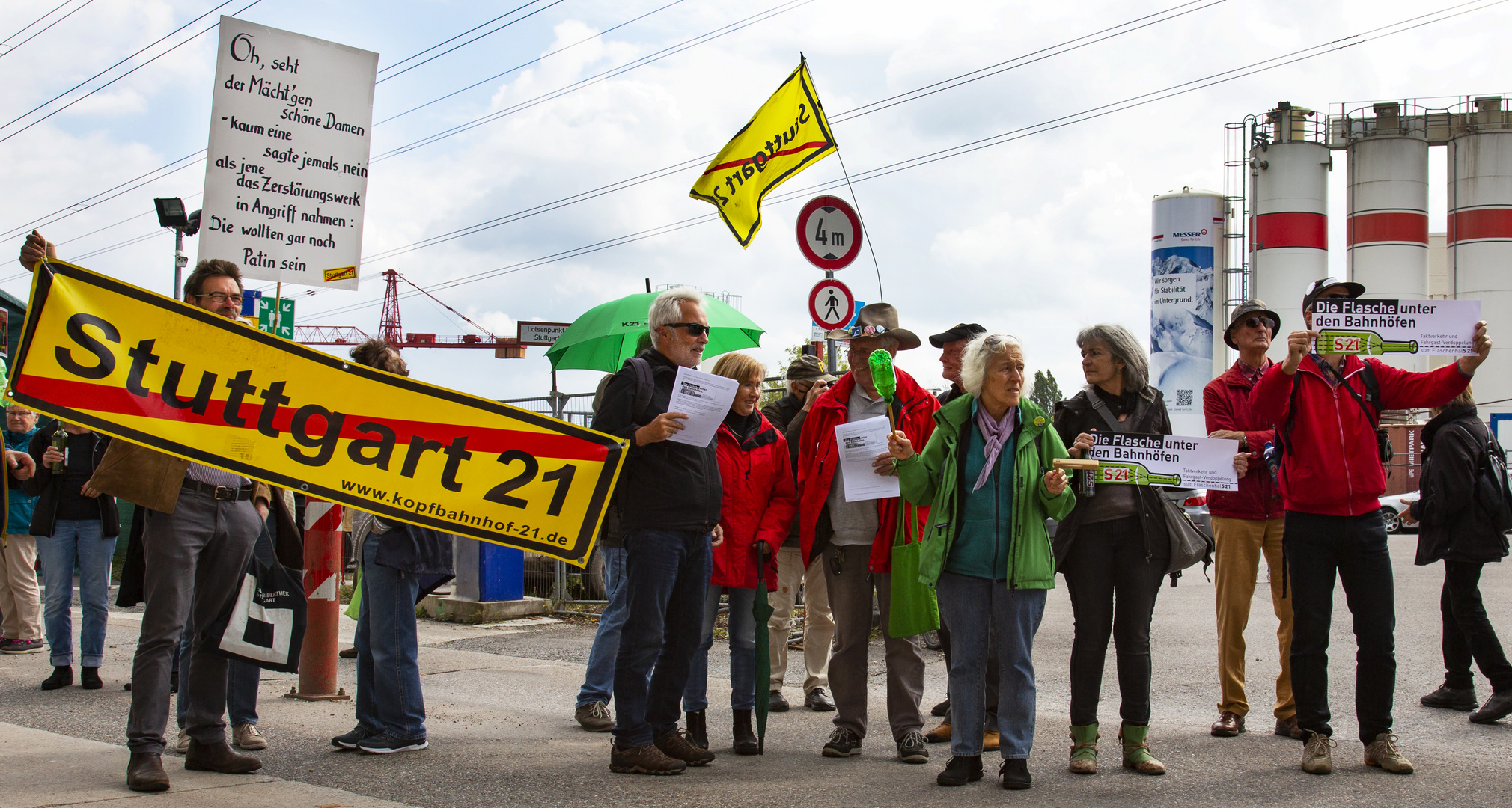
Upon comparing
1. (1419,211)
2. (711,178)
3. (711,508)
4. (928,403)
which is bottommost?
(711,508)

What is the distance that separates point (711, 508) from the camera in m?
5.21

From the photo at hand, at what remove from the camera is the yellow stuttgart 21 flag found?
10.1 m

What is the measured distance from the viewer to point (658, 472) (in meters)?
5.09

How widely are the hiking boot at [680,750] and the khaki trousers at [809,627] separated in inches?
66.5

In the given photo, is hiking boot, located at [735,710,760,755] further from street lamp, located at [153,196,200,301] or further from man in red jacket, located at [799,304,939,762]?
→ street lamp, located at [153,196,200,301]

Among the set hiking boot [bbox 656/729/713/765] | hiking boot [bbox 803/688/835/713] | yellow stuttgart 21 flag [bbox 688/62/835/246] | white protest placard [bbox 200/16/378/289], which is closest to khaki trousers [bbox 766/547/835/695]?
hiking boot [bbox 803/688/835/713]

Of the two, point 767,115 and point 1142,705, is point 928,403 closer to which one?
point 1142,705

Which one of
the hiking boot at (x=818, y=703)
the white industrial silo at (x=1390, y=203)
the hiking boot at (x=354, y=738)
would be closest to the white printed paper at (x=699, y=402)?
the hiking boot at (x=354, y=738)

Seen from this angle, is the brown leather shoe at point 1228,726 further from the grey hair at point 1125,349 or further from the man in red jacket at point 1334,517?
the grey hair at point 1125,349

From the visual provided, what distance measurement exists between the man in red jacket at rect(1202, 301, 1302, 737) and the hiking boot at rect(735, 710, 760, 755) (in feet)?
7.59

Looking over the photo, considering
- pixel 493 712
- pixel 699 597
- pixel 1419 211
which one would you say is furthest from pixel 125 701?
pixel 1419 211

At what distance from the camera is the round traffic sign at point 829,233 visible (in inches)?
385

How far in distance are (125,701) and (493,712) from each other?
2122 millimetres

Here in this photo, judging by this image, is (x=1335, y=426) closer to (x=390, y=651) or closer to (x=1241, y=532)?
(x=1241, y=532)
